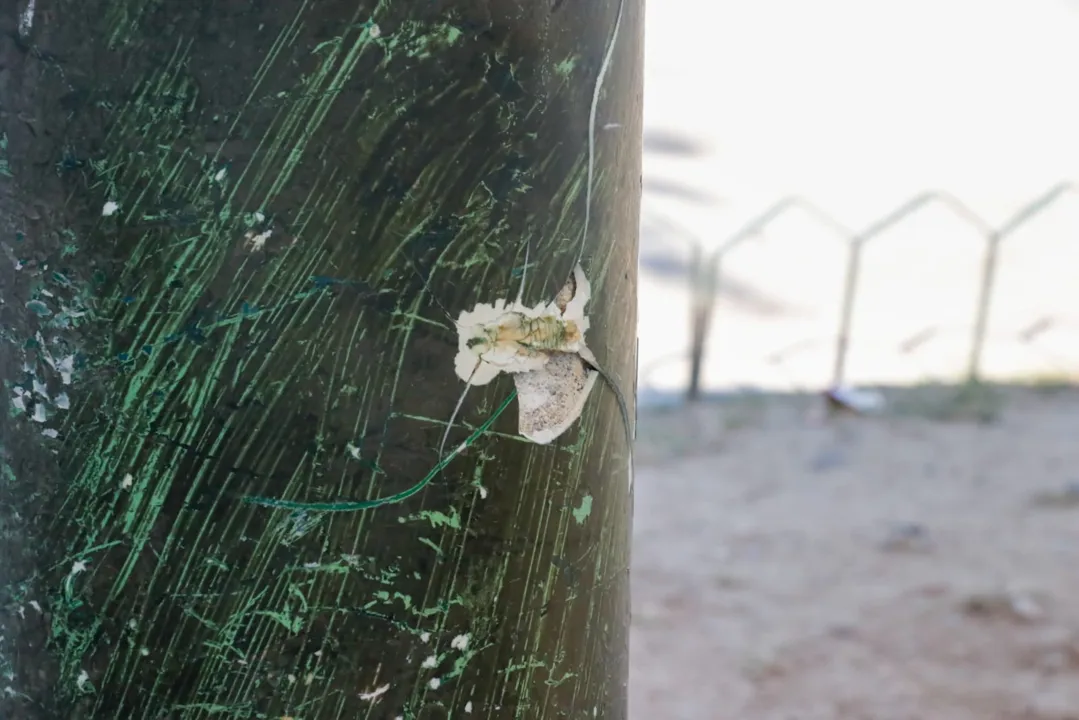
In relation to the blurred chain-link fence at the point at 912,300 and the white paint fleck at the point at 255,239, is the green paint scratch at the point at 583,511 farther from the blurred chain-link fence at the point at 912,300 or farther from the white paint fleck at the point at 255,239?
the blurred chain-link fence at the point at 912,300

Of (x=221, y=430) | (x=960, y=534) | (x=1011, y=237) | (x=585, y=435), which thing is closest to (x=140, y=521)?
(x=221, y=430)

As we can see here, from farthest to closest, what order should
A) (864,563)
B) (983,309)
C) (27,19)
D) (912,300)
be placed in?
1. (912,300)
2. (983,309)
3. (864,563)
4. (27,19)

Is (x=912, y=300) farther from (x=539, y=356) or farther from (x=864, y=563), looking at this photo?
(x=539, y=356)

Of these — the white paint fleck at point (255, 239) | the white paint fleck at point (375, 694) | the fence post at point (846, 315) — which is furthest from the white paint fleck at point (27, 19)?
the fence post at point (846, 315)

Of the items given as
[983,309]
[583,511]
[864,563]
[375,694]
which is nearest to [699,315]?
[983,309]

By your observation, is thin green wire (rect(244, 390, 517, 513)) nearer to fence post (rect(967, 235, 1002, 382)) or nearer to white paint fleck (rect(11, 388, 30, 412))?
white paint fleck (rect(11, 388, 30, 412))

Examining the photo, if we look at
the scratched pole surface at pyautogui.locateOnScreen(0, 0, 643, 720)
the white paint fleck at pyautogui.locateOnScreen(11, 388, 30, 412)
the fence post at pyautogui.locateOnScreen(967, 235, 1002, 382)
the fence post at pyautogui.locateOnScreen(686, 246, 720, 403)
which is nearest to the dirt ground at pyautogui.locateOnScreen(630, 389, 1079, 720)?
the fence post at pyautogui.locateOnScreen(967, 235, 1002, 382)

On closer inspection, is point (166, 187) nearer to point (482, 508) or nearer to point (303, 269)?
point (303, 269)
